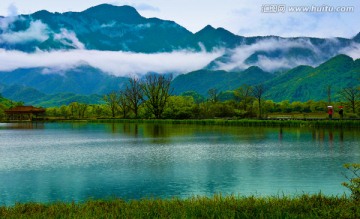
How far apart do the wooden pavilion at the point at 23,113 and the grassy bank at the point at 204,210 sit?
159 m

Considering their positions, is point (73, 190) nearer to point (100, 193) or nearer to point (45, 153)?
point (100, 193)

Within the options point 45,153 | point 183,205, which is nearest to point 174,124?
point 45,153

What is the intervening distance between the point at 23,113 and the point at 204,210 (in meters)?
166

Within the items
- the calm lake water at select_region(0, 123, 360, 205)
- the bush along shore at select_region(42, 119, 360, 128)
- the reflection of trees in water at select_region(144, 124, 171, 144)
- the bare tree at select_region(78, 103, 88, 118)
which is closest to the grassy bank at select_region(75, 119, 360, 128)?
the bush along shore at select_region(42, 119, 360, 128)

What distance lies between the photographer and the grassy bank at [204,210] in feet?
41.3

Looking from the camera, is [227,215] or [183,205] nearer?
[227,215]

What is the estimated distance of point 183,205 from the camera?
1441 centimetres

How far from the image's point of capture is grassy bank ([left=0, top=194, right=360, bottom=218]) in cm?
1258

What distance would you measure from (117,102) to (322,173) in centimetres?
11737

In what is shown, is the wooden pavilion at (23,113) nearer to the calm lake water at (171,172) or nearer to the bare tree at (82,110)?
the bare tree at (82,110)

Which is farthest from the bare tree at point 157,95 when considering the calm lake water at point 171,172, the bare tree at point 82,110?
the calm lake water at point 171,172

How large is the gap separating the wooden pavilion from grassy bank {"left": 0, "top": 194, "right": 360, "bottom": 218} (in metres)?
159

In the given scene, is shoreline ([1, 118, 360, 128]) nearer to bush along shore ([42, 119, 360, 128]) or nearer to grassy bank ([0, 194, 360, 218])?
bush along shore ([42, 119, 360, 128])

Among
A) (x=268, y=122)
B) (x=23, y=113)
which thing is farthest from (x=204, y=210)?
(x=23, y=113)
